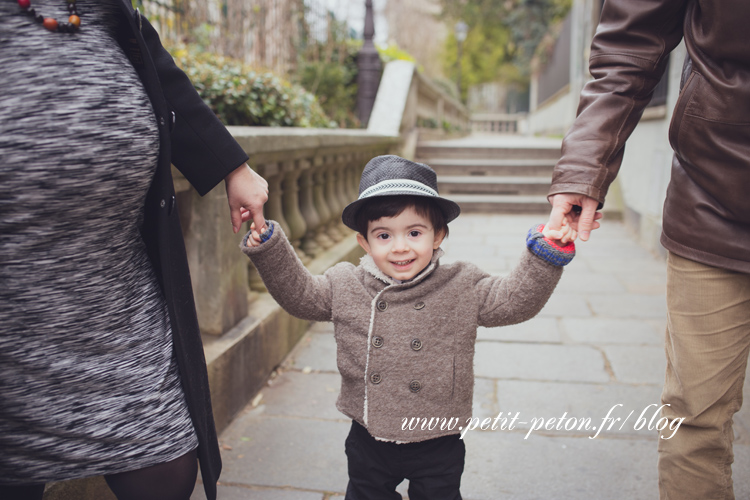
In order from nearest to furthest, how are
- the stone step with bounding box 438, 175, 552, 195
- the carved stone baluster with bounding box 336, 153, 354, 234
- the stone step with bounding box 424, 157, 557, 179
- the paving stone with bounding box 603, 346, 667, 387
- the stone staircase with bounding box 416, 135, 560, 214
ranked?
the paving stone with bounding box 603, 346, 667, 387
the carved stone baluster with bounding box 336, 153, 354, 234
the stone staircase with bounding box 416, 135, 560, 214
the stone step with bounding box 438, 175, 552, 195
the stone step with bounding box 424, 157, 557, 179

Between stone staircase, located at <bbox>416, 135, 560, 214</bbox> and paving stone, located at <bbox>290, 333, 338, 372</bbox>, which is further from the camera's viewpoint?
stone staircase, located at <bbox>416, 135, 560, 214</bbox>

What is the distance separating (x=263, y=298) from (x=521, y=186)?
20.5ft

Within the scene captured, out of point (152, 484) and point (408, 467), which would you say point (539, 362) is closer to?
point (408, 467)

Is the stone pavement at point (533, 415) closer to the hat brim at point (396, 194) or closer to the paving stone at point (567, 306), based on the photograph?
the paving stone at point (567, 306)

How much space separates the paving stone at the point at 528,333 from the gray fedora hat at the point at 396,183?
7.39ft

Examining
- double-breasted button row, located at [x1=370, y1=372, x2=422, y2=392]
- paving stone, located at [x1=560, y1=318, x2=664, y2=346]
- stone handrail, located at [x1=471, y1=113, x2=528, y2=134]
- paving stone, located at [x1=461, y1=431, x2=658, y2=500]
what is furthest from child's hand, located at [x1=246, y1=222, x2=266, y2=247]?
stone handrail, located at [x1=471, y1=113, x2=528, y2=134]

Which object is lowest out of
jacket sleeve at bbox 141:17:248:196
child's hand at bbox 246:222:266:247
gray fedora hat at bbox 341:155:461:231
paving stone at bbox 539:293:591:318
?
paving stone at bbox 539:293:591:318

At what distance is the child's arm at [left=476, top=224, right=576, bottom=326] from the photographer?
155 cm

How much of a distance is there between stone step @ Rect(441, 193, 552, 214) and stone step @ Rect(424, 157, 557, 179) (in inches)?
28.7

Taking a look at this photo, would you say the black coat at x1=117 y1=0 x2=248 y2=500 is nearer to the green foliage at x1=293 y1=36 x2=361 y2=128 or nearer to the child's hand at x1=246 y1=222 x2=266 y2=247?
the child's hand at x1=246 y1=222 x2=266 y2=247

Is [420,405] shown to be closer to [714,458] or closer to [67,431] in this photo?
[714,458]

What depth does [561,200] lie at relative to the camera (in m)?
1.58

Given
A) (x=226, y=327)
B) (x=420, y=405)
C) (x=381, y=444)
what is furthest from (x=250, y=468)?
(x=420, y=405)

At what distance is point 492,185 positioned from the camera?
9.00 meters
